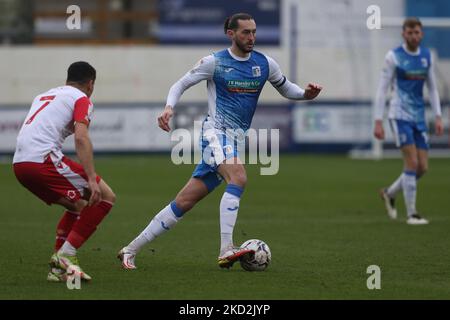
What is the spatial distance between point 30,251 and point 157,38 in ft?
81.1

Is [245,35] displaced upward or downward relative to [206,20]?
downward

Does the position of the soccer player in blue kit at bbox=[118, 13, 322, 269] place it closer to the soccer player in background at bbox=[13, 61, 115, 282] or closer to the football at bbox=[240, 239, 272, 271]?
the football at bbox=[240, 239, 272, 271]

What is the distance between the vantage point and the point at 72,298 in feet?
25.1

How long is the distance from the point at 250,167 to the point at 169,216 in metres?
16.9

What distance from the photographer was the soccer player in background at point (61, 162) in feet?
27.6

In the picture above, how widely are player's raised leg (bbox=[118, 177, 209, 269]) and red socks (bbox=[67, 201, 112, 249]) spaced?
909 millimetres

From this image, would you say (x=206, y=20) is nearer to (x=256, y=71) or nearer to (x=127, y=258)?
(x=256, y=71)

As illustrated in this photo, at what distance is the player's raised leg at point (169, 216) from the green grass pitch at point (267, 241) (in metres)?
0.14

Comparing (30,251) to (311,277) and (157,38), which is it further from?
(157,38)

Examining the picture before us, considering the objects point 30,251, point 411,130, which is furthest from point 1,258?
point 411,130

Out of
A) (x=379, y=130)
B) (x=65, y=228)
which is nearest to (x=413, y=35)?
(x=379, y=130)

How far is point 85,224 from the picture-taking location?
8.58 m

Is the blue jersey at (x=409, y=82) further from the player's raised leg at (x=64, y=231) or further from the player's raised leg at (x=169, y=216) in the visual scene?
the player's raised leg at (x=64, y=231)

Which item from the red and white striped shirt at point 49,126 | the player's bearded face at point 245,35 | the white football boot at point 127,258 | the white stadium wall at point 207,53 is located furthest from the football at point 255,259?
the white stadium wall at point 207,53
